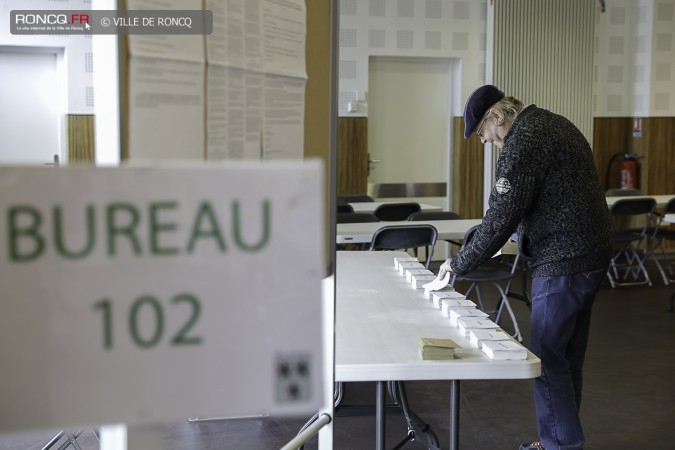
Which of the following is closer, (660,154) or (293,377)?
(293,377)

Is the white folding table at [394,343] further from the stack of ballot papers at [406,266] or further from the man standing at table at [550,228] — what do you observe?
the man standing at table at [550,228]

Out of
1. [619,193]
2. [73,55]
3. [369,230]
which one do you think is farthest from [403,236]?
[73,55]

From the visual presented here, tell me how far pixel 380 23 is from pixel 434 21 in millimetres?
710

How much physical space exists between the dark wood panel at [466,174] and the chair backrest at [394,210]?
112 inches

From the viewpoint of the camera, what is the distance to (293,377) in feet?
3.16

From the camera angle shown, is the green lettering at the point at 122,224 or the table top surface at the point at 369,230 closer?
the green lettering at the point at 122,224

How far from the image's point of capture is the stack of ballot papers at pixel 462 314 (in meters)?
2.91

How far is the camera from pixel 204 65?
4.47 feet

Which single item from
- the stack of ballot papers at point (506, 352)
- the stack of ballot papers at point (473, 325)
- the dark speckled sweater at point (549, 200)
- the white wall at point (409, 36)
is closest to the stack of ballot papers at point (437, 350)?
the stack of ballot papers at point (506, 352)

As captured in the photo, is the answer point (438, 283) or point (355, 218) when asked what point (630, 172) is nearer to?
point (355, 218)

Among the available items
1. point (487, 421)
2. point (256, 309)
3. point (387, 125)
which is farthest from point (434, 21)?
point (256, 309)

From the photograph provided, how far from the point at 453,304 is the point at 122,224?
Result: 2.32m

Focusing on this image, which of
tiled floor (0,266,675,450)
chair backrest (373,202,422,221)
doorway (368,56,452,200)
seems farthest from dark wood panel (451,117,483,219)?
tiled floor (0,266,675,450)

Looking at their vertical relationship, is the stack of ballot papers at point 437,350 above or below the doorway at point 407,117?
below
